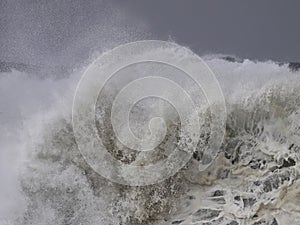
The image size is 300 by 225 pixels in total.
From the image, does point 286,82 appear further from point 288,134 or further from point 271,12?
point 271,12

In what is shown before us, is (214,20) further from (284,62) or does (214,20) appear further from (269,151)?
(269,151)

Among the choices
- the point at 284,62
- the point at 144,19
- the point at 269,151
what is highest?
the point at 144,19

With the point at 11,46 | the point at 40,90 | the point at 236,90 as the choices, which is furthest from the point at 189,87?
the point at 11,46

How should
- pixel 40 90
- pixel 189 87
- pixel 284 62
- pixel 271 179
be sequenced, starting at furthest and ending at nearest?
pixel 40 90 < pixel 284 62 < pixel 189 87 < pixel 271 179

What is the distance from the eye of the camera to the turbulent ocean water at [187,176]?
313 centimetres

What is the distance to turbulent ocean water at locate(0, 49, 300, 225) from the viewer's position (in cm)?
313

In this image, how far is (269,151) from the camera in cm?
333

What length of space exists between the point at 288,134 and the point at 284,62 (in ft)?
3.38

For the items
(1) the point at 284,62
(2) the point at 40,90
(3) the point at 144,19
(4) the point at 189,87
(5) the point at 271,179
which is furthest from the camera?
(3) the point at 144,19

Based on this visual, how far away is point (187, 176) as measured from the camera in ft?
11.4

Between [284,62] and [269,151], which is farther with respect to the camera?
[284,62]

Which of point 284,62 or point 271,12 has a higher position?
point 271,12

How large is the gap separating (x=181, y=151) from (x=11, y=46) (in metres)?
2.79

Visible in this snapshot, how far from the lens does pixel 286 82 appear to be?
11.6 feet
